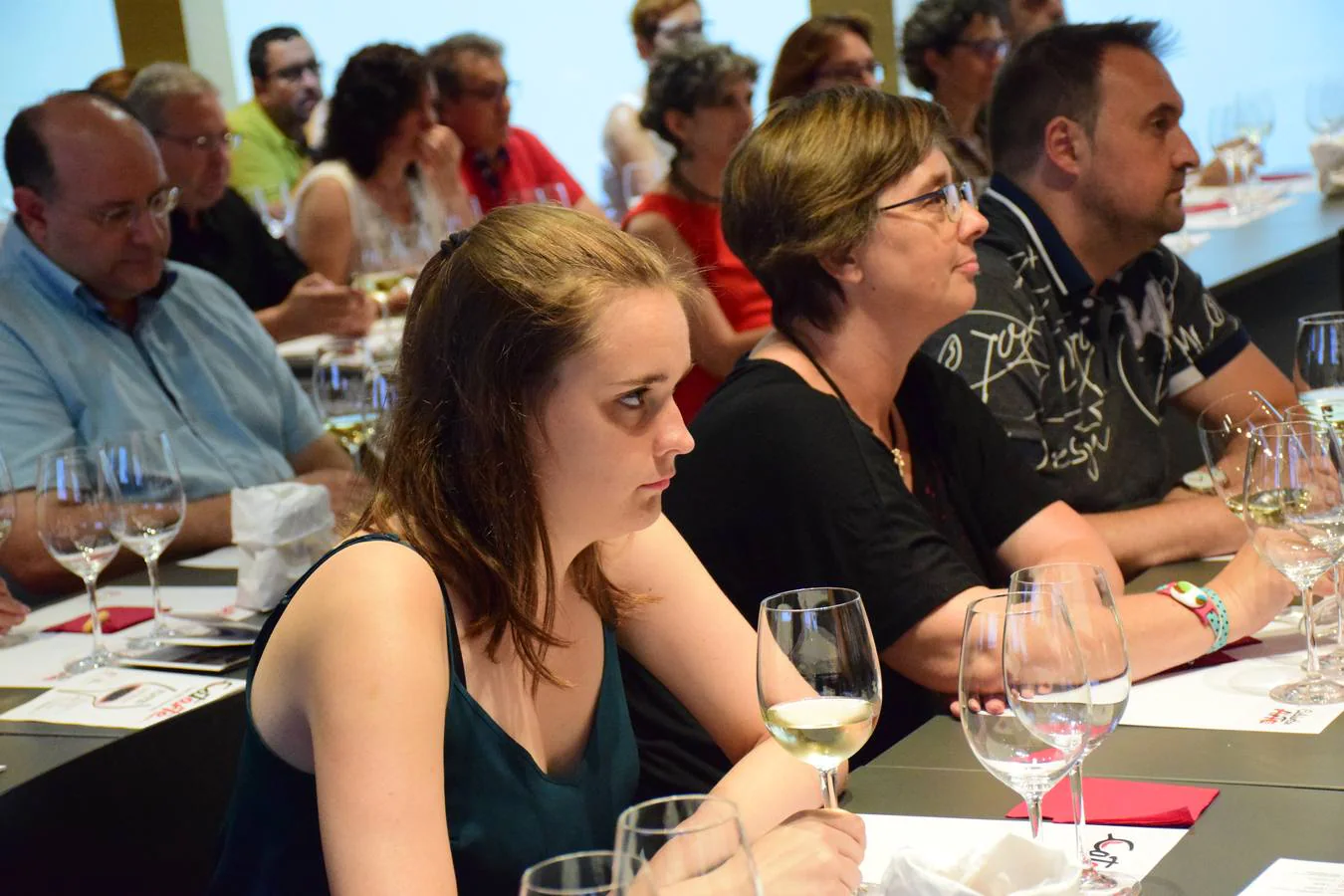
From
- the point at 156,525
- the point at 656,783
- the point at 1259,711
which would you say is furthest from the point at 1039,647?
the point at 156,525

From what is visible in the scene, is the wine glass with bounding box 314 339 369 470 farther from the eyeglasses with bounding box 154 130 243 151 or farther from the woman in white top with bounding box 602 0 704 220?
the woman in white top with bounding box 602 0 704 220

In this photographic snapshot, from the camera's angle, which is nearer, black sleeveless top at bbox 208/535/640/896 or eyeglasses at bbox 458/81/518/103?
black sleeveless top at bbox 208/535/640/896

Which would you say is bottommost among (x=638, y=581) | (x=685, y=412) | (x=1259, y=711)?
(x=685, y=412)

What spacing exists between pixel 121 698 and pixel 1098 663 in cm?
134

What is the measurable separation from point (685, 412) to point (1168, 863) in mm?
3036

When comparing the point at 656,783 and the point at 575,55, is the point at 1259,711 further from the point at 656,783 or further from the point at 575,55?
the point at 575,55

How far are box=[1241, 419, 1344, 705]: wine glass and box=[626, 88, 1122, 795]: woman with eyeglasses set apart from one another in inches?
13.0

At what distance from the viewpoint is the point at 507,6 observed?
30.1 ft

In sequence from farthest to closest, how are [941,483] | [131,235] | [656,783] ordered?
[131,235]
[941,483]
[656,783]

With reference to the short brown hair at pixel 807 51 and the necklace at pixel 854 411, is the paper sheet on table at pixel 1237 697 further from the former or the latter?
the short brown hair at pixel 807 51

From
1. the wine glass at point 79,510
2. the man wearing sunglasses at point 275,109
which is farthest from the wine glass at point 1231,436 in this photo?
the man wearing sunglasses at point 275,109

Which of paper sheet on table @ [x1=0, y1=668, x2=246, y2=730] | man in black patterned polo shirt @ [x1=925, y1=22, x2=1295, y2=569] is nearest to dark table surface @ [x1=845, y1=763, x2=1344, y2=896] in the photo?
paper sheet on table @ [x1=0, y1=668, x2=246, y2=730]

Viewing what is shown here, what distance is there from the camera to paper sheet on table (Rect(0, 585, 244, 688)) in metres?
2.15

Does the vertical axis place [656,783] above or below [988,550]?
below
